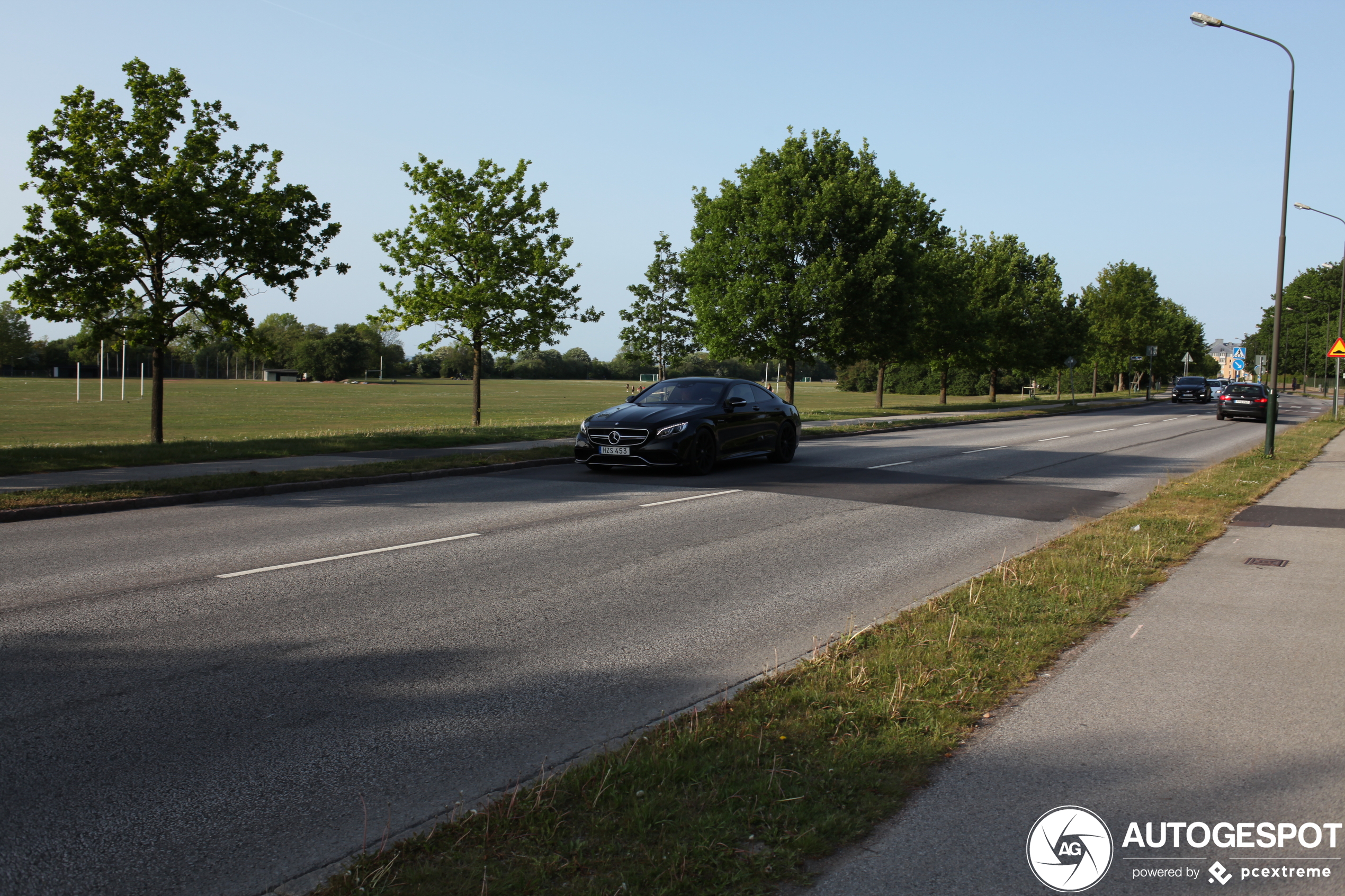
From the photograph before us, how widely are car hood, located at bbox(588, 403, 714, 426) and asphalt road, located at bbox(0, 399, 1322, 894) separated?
2.32 m

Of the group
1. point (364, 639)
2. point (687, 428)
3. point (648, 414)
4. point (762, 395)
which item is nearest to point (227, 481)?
point (648, 414)

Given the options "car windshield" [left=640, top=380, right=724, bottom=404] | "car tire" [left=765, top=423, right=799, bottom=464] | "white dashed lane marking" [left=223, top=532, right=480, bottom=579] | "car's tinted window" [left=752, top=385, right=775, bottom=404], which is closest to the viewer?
"white dashed lane marking" [left=223, top=532, right=480, bottom=579]

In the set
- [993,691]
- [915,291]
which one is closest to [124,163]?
[993,691]

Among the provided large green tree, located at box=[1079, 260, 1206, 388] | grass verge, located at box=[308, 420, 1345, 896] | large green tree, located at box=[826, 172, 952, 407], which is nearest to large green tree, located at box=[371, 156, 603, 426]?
large green tree, located at box=[826, 172, 952, 407]

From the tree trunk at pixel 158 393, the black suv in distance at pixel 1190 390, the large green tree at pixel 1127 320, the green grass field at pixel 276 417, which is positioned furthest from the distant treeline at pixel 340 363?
the tree trunk at pixel 158 393

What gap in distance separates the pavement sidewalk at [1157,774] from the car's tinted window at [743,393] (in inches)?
420

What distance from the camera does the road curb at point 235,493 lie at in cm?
1059

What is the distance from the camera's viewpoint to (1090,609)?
20.8 ft

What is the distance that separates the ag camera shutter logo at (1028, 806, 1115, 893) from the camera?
2988 mm

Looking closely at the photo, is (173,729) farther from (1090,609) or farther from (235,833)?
(1090,609)

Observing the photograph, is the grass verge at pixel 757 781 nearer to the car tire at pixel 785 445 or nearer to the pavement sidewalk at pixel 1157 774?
the pavement sidewalk at pixel 1157 774

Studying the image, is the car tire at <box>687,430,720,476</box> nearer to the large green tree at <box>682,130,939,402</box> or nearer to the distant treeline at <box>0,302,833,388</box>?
the large green tree at <box>682,130,939,402</box>

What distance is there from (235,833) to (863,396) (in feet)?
276

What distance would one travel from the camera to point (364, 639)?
227 inches
